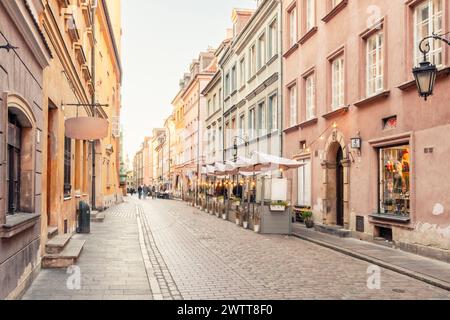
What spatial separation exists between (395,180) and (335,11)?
6380mm

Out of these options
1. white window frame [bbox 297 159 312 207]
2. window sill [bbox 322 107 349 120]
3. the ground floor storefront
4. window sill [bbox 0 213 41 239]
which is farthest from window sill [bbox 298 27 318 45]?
window sill [bbox 0 213 41 239]

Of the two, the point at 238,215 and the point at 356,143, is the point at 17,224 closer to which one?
the point at 356,143

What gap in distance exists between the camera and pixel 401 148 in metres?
13.5

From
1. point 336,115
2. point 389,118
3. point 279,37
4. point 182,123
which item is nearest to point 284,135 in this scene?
point 279,37

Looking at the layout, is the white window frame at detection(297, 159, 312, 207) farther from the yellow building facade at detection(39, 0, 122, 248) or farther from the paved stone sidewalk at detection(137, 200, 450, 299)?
the yellow building facade at detection(39, 0, 122, 248)

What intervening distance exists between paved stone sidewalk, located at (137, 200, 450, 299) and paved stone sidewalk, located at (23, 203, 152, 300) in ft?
2.16

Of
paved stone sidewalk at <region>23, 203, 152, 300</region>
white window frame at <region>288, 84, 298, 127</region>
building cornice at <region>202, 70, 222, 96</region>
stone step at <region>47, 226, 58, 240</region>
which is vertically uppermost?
building cornice at <region>202, 70, 222, 96</region>

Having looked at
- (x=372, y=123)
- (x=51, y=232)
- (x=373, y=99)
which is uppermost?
(x=373, y=99)

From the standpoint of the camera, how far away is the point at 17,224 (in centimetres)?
695

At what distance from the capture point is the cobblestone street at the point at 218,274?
8.05m

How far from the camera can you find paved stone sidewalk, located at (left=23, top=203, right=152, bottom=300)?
7.78 m

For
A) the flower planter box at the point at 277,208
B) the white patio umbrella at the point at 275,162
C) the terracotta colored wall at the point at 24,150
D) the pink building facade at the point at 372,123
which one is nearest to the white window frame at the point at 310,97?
the pink building facade at the point at 372,123

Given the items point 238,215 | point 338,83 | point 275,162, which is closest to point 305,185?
point 275,162

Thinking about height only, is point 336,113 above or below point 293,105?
below
